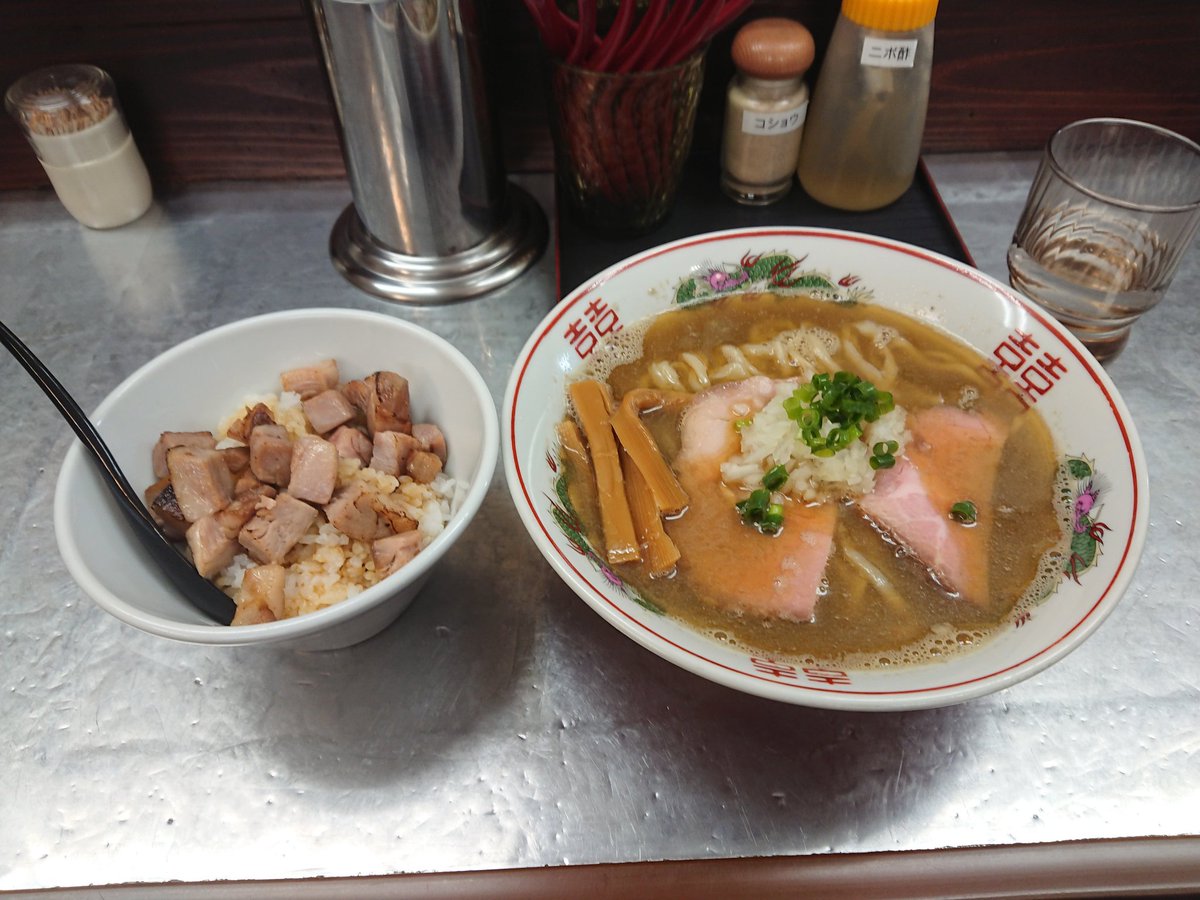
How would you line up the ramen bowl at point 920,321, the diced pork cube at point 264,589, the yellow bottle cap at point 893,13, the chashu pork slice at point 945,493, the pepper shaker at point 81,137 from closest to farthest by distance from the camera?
1. the ramen bowl at point 920,321
2. the diced pork cube at point 264,589
3. the chashu pork slice at point 945,493
4. the yellow bottle cap at point 893,13
5. the pepper shaker at point 81,137

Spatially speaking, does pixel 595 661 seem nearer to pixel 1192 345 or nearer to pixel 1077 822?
pixel 1077 822

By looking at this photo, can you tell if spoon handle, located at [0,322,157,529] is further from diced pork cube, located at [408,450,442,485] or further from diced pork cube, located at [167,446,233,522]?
diced pork cube, located at [408,450,442,485]

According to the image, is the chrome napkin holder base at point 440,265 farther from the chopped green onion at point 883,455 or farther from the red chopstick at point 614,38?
the chopped green onion at point 883,455

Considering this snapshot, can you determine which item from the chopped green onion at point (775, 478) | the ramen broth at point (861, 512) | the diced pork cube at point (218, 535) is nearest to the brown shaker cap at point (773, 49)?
the ramen broth at point (861, 512)

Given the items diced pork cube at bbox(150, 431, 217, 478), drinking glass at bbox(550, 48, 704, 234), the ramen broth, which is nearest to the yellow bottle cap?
drinking glass at bbox(550, 48, 704, 234)

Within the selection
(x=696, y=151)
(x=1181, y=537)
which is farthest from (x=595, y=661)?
(x=696, y=151)

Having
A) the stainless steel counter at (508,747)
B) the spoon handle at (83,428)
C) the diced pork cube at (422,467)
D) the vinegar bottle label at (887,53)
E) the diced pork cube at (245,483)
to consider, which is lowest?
the stainless steel counter at (508,747)

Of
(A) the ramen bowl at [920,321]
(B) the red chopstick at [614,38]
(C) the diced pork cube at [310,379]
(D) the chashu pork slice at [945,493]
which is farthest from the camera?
(B) the red chopstick at [614,38]
